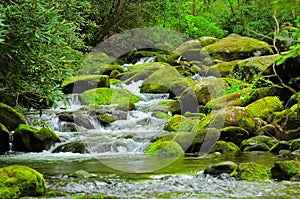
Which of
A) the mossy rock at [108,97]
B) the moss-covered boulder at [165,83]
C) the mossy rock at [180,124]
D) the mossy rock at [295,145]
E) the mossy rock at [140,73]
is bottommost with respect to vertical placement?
the mossy rock at [295,145]

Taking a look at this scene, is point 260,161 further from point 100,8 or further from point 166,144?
point 100,8

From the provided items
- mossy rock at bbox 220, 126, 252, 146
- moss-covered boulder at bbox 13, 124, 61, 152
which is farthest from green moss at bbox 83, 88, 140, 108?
mossy rock at bbox 220, 126, 252, 146

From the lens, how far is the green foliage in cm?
473

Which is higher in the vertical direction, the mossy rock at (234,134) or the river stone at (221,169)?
the mossy rock at (234,134)

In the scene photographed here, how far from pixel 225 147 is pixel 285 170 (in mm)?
3118

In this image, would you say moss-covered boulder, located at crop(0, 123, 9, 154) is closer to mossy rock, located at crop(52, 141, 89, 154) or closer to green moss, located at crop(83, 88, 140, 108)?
mossy rock, located at crop(52, 141, 89, 154)

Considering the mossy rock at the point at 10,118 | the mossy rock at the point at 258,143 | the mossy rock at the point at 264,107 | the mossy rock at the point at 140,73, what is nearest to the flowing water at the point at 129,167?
the mossy rock at the point at 258,143

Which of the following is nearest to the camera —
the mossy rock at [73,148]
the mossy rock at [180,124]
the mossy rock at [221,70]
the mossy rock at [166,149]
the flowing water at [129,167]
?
the flowing water at [129,167]

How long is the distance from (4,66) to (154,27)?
17.0 metres

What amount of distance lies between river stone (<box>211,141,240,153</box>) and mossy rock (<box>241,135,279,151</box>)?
208 mm

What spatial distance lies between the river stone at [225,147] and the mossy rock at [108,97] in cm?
533

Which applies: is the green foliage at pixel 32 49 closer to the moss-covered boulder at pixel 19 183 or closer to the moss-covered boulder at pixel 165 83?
the moss-covered boulder at pixel 19 183

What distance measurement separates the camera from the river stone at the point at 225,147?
9305mm

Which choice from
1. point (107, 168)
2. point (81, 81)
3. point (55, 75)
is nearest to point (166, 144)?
point (107, 168)
